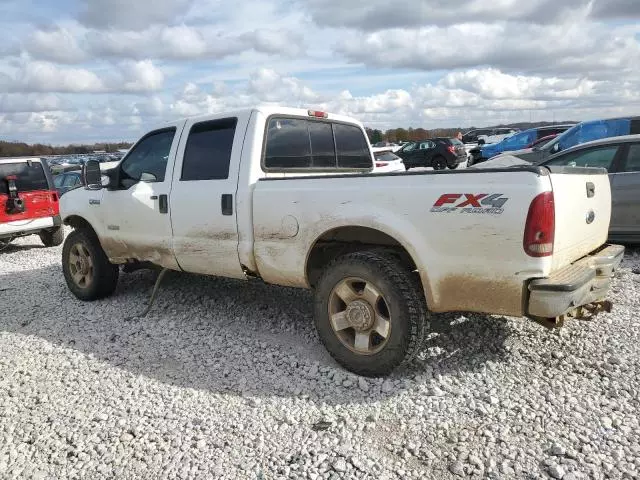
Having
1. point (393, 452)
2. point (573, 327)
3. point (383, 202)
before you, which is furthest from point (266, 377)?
point (573, 327)

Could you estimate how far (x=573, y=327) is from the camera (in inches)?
177

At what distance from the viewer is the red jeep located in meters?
9.79

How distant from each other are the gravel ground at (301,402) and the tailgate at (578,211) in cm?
88

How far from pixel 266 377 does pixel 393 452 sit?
1288 millimetres

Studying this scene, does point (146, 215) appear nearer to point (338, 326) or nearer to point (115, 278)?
point (115, 278)

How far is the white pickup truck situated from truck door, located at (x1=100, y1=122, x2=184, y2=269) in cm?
2

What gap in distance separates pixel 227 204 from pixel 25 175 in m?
7.63

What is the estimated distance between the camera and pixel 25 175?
33.4ft

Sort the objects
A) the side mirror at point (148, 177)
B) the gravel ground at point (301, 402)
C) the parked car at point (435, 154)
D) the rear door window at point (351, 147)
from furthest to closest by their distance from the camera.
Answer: the parked car at point (435, 154), the rear door window at point (351, 147), the side mirror at point (148, 177), the gravel ground at point (301, 402)

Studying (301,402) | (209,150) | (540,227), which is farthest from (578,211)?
(209,150)

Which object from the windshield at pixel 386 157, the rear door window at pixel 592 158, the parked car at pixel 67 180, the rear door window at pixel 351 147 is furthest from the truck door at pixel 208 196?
the windshield at pixel 386 157

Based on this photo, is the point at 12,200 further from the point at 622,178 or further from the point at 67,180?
the point at 622,178

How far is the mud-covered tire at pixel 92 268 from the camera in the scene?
588 centimetres

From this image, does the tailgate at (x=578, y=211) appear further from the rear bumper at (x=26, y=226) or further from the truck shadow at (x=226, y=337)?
the rear bumper at (x=26, y=226)
